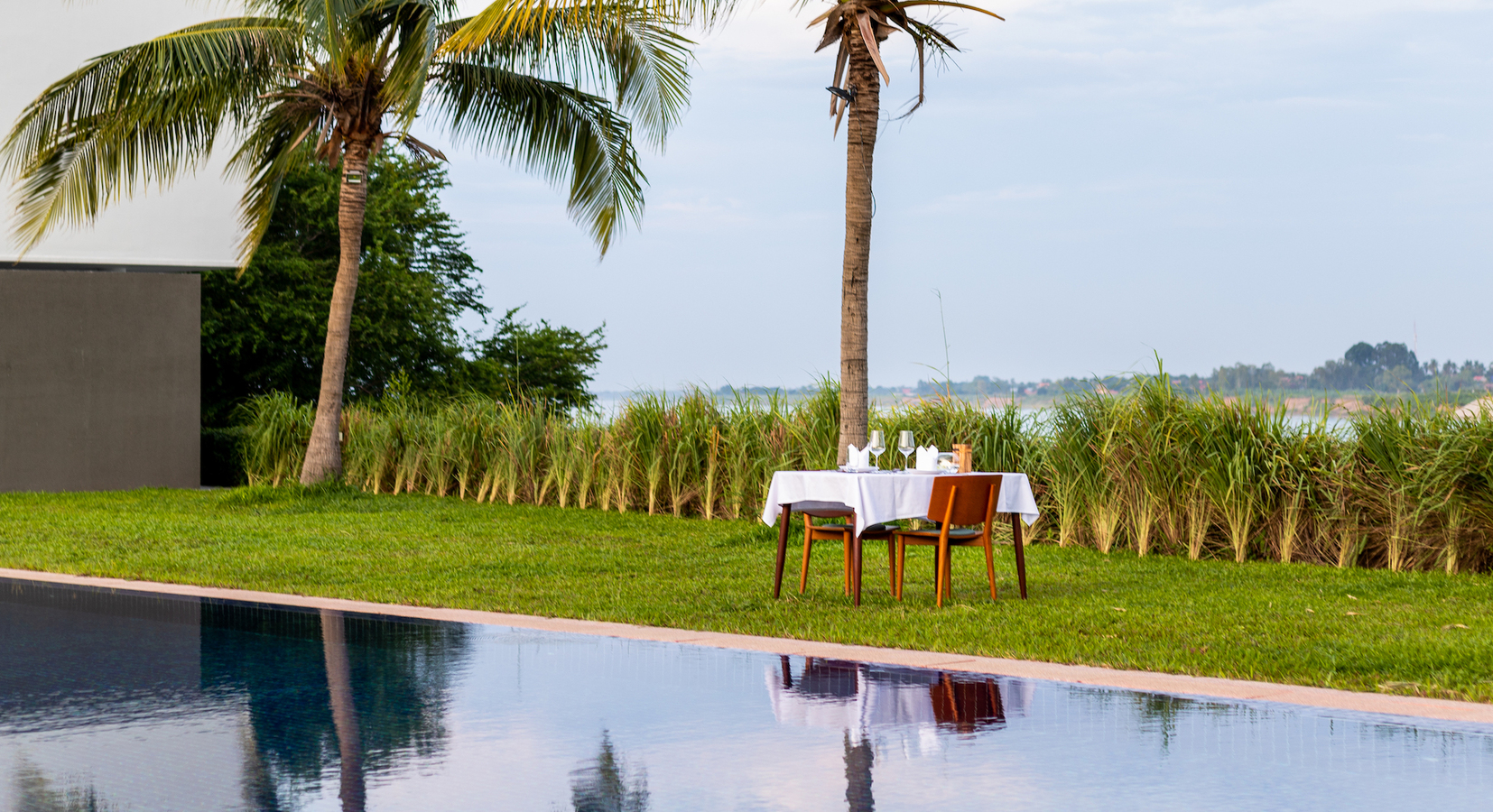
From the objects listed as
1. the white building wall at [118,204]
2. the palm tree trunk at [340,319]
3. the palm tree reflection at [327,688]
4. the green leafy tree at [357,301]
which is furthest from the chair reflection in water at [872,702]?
the green leafy tree at [357,301]

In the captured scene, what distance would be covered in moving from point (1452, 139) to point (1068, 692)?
23.4 meters

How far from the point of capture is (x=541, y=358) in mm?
35344

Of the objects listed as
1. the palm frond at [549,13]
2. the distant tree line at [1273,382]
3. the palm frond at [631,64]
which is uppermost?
the palm frond at [631,64]

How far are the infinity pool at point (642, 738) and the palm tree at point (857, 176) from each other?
573 cm

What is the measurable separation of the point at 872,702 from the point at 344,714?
7.16 ft

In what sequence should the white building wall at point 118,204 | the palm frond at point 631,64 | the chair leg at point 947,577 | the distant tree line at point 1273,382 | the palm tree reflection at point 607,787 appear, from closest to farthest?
the palm tree reflection at point 607,787, the chair leg at point 947,577, the distant tree line at point 1273,382, the palm frond at point 631,64, the white building wall at point 118,204

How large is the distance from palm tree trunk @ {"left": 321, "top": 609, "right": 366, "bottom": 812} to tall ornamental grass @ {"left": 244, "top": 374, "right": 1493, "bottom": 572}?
7134mm

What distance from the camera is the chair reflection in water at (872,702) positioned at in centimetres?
562

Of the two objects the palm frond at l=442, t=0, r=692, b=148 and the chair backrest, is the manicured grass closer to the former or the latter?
the chair backrest

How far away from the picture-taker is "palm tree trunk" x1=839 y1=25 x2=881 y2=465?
1318 centimetres

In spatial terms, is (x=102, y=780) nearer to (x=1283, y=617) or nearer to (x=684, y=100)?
(x=1283, y=617)

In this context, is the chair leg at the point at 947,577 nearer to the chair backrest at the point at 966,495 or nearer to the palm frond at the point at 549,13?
the chair backrest at the point at 966,495

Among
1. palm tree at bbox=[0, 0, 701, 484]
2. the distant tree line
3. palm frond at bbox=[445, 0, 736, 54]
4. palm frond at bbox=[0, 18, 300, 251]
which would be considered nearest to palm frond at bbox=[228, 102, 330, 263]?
palm tree at bbox=[0, 0, 701, 484]

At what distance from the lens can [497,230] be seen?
127ft
